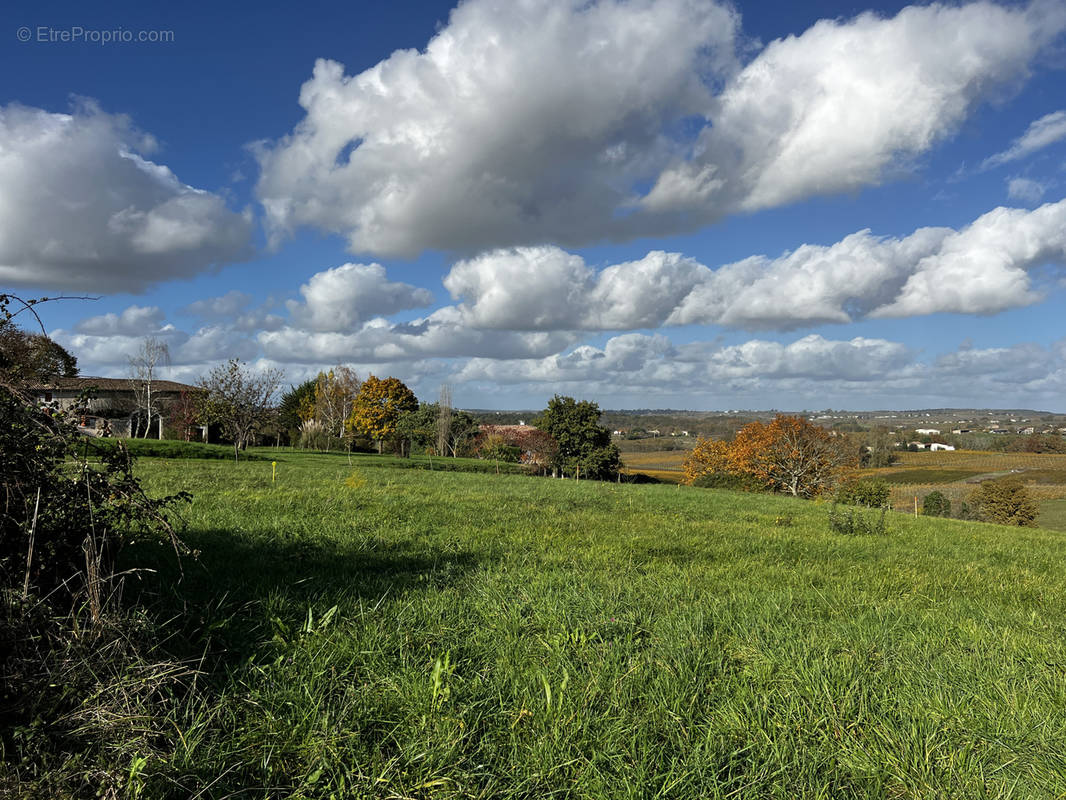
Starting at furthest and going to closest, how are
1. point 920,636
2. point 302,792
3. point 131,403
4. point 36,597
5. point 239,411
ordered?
point 131,403 < point 239,411 < point 920,636 < point 36,597 < point 302,792

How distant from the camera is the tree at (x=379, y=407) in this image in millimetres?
57156

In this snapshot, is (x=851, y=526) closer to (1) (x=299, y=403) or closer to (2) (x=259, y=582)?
(2) (x=259, y=582)

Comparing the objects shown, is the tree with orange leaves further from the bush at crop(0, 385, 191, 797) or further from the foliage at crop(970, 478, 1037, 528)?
the bush at crop(0, 385, 191, 797)

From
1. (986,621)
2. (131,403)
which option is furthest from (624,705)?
(131,403)

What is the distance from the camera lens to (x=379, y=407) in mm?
58438

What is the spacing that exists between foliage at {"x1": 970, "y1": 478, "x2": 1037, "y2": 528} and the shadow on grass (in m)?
43.2

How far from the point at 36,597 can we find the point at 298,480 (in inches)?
465

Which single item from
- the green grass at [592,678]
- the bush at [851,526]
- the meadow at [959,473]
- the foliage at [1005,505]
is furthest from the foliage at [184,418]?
the foliage at [1005,505]

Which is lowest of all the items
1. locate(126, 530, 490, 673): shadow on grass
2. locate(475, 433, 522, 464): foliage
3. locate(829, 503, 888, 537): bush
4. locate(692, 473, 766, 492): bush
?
locate(692, 473, 766, 492): bush

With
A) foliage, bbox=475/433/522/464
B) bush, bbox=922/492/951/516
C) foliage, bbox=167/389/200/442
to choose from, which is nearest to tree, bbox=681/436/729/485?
bush, bbox=922/492/951/516

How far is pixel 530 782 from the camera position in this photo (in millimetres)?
2279

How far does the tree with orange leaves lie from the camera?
39.4 m

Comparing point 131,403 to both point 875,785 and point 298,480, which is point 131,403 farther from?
point 875,785

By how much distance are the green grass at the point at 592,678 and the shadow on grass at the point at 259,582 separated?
0.03 metres
